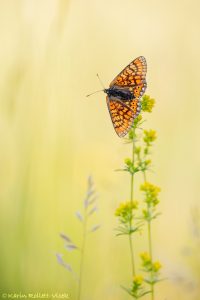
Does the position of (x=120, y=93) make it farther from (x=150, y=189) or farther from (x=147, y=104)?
(x=150, y=189)

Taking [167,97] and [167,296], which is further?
[167,97]

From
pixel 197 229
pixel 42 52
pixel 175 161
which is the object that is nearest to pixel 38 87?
pixel 42 52

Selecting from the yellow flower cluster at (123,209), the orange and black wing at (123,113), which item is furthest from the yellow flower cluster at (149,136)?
the yellow flower cluster at (123,209)

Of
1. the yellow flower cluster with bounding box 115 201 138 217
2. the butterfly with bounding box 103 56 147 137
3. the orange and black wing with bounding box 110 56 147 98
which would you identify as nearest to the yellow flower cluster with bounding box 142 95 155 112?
the butterfly with bounding box 103 56 147 137

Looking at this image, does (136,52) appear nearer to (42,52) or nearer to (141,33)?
(141,33)

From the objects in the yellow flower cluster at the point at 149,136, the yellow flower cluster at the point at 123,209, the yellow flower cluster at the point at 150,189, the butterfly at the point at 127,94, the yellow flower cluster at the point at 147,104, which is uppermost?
the butterfly at the point at 127,94

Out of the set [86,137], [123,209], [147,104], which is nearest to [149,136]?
[147,104]

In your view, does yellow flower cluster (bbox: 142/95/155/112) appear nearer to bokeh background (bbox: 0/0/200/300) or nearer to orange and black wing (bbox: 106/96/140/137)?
orange and black wing (bbox: 106/96/140/137)

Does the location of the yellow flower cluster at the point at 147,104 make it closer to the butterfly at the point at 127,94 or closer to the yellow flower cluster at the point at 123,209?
the butterfly at the point at 127,94
